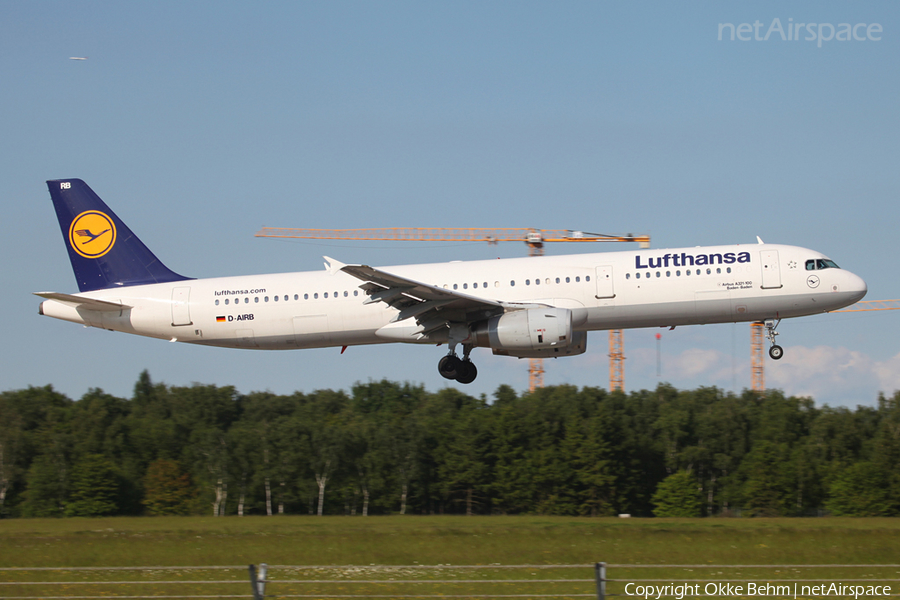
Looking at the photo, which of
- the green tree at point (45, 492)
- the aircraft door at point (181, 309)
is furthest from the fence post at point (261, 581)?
the green tree at point (45, 492)

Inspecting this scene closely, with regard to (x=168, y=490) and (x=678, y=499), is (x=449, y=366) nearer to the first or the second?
(x=678, y=499)

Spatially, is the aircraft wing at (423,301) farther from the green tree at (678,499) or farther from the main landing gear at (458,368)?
the green tree at (678,499)

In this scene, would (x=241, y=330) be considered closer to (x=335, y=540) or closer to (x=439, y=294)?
(x=439, y=294)

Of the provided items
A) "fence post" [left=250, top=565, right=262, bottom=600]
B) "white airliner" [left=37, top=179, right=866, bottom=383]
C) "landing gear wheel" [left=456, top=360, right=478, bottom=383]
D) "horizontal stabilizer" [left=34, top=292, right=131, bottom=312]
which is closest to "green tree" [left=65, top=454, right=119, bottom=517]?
"white airliner" [left=37, top=179, right=866, bottom=383]

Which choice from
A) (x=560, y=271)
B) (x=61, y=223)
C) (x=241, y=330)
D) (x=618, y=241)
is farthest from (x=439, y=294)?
(x=618, y=241)

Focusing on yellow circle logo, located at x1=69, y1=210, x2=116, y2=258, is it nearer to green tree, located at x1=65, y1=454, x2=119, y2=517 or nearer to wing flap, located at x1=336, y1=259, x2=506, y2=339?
wing flap, located at x1=336, y1=259, x2=506, y2=339

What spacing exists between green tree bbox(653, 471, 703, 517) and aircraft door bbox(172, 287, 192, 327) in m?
39.3

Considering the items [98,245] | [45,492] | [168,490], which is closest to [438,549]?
[98,245]

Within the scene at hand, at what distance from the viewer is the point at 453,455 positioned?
224 ft

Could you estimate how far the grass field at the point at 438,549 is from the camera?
1873cm

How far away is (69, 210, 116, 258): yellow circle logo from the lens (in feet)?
105

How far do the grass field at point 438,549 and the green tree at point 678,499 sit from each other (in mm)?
33921

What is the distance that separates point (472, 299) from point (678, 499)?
37.5 m

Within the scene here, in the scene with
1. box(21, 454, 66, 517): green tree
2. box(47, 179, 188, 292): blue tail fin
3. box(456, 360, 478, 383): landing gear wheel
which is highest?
box(47, 179, 188, 292): blue tail fin
